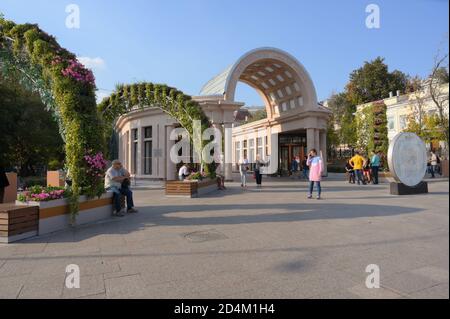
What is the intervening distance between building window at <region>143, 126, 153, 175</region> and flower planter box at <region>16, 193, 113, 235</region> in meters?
15.6

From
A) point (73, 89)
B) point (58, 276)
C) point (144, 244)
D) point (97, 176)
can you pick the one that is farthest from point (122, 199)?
point (58, 276)

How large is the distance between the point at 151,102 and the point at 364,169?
469 inches

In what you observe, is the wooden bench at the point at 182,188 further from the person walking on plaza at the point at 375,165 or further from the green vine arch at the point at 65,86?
the person walking on plaza at the point at 375,165

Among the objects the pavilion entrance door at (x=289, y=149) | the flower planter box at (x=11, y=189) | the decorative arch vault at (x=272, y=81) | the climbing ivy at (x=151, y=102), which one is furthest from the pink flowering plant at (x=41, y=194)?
the pavilion entrance door at (x=289, y=149)

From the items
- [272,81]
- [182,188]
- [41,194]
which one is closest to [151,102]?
[182,188]

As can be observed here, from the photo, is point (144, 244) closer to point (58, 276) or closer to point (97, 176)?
point (58, 276)

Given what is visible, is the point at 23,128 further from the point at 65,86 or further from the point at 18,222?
the point at 18,222

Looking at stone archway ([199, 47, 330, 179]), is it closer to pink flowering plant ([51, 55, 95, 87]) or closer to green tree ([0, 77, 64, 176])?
green tree ([0, 77, 64, 176])

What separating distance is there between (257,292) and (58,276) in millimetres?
2595

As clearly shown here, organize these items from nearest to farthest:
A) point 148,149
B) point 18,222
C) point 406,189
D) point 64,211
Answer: point 18,222 < point 64,211 < point 406,189 < point 148,149

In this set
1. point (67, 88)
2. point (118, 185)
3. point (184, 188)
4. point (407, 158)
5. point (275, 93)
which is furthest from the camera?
point (275, 93)

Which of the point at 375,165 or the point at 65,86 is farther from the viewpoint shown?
the point at 375,165

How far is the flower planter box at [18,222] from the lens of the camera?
20.6 feet

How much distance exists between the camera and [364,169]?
731 inches
